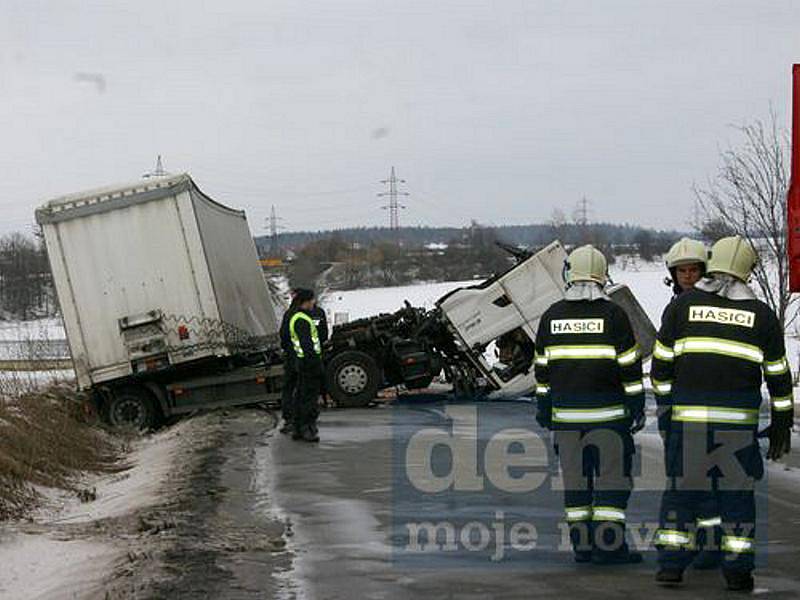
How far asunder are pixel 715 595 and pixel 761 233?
60.9ft

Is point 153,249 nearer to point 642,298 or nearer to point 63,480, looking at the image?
point 63,480

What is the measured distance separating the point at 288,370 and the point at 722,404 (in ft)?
26.9

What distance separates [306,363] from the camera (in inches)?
526

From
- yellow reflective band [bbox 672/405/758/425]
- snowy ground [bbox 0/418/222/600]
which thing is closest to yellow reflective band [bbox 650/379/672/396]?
yellow reflective band [bbox 672/405/758/425]

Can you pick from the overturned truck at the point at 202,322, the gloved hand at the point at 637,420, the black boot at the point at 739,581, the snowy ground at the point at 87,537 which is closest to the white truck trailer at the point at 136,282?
the overturned truck at the point at 202,322

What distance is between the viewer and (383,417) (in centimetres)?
1767

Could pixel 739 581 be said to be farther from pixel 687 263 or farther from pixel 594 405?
pixel 687 263

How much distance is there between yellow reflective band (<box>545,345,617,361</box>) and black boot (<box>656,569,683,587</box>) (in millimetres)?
1240

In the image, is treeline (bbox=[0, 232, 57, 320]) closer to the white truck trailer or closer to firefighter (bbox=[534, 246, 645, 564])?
the white truck trailer

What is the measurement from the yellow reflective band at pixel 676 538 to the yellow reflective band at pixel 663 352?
0.90 metres

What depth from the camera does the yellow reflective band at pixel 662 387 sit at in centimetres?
664

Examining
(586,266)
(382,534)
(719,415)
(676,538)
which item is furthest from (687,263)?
(382,534)

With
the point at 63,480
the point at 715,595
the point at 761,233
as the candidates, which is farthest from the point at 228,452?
the point at 761,233

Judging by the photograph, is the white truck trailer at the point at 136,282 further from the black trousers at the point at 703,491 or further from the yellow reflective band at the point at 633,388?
the black trousers at the point at 703,491
